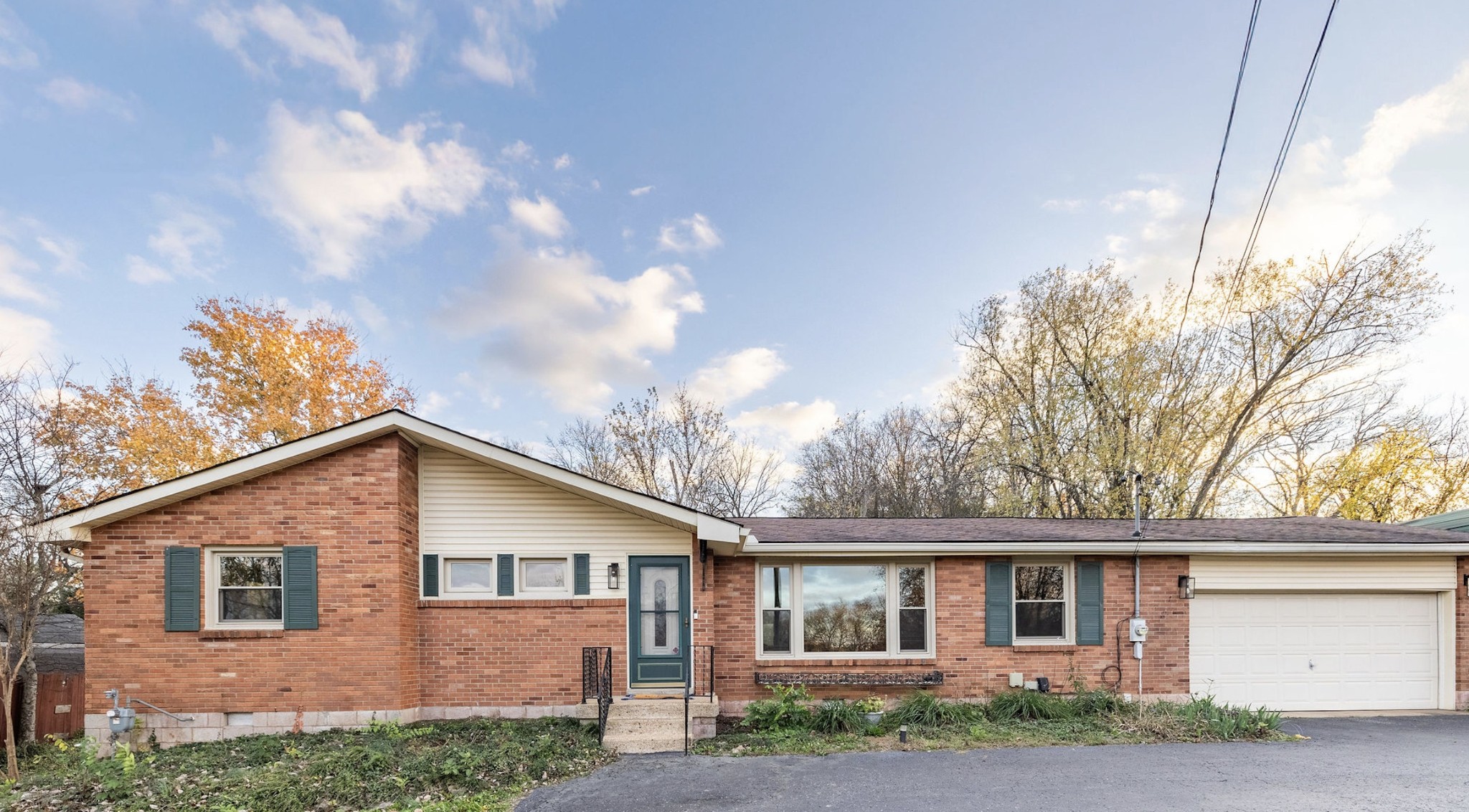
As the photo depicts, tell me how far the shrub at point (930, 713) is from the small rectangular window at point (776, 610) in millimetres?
1833

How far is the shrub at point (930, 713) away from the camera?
9.05 meters

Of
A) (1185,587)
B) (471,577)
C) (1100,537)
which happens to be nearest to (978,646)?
(1100,537)

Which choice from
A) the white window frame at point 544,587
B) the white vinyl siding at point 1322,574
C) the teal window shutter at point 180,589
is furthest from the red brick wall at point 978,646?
the teal window shutter at point 180,589

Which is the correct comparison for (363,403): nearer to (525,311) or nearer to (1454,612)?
(525,311)

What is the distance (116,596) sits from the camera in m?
8.52

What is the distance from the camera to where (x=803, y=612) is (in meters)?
10.3

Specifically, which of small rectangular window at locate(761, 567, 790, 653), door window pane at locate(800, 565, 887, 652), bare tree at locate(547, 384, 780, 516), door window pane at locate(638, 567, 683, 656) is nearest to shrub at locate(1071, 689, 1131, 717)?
door window pane at locate(800, 565, 887, 652)

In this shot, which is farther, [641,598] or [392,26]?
[392,26]

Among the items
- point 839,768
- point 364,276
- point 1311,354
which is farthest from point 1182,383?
point 364,276

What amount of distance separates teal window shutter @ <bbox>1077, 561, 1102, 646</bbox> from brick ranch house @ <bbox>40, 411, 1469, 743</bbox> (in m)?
0.04

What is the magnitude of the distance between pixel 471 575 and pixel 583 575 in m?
1.62

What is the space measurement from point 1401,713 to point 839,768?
9.37 meters

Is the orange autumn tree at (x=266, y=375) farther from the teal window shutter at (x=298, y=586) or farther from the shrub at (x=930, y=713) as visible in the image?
the shrub at (x=930, y=713)

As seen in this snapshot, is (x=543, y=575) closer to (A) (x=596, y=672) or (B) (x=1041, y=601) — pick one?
(A) (x=596, y=672)
